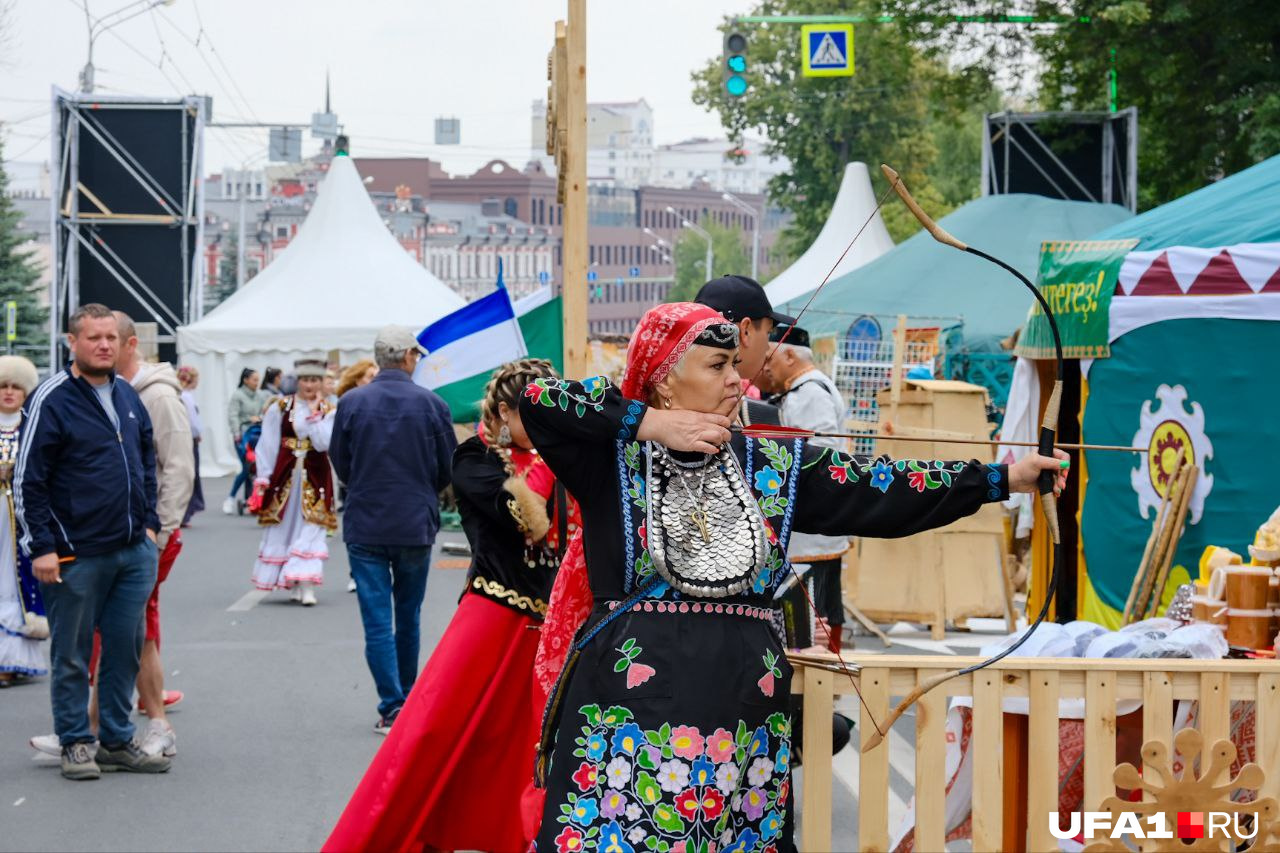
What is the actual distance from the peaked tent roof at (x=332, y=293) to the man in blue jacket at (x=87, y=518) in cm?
2071

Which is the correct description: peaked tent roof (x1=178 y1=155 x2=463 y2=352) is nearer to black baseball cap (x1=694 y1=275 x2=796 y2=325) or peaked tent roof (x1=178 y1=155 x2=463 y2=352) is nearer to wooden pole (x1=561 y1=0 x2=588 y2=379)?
wooden pole (x1=561 y1=0 x2=588 y2=379)

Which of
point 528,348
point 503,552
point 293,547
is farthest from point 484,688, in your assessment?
point 293,547

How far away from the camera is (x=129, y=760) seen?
7621mm

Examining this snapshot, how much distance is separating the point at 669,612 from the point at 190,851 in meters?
3.31

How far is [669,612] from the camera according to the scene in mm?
3852

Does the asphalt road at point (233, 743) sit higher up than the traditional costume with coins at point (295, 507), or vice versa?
the traditional costume with coins at point (295, 507)

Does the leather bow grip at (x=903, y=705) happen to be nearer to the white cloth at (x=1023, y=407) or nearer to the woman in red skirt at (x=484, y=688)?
the woman in red skirt at (x=484, y=688)

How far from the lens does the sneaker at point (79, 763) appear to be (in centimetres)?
745

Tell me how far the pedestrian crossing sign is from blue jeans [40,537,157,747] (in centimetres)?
1537

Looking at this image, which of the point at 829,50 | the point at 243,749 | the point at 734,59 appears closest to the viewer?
the point at 243,749

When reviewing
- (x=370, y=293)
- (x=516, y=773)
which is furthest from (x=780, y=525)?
(x=370, y=293)

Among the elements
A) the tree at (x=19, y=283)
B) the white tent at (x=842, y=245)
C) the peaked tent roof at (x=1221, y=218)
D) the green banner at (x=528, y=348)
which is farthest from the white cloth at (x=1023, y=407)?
the tree at (x=19, y=283)

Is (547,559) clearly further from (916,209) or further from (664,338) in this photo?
(916,209)

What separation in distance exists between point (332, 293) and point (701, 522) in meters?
26.3
